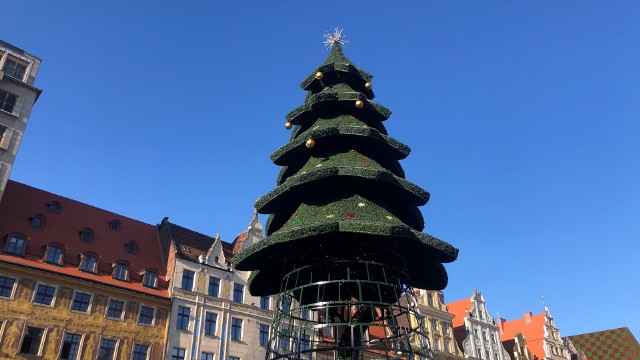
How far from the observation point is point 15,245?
31.4 metres

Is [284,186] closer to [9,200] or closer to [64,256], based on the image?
[64,256]

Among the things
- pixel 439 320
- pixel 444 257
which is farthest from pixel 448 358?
pixel 444 257

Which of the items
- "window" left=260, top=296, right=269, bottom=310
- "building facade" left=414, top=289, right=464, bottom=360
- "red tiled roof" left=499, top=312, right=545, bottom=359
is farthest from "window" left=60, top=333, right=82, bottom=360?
"red tiled roof" left=499, top=312, right=545, bottom=359

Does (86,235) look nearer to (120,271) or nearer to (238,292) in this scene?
(120,271)

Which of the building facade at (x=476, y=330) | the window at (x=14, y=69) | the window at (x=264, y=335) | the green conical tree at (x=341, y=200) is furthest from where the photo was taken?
the building facade at (x=476, y=330)

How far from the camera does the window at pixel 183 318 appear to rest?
114 ft

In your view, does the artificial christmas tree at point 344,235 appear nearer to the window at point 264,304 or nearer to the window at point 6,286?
the window at point 6,286

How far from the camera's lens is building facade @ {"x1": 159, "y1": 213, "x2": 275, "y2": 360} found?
34844mm

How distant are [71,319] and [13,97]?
17.7 m

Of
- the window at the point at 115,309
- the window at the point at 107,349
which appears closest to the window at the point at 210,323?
the window at the point at 115,309

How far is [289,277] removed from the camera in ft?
59.9

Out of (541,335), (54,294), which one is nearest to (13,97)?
(54,294)

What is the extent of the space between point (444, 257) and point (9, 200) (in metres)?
31.3

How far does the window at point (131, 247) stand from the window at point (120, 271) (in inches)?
104
